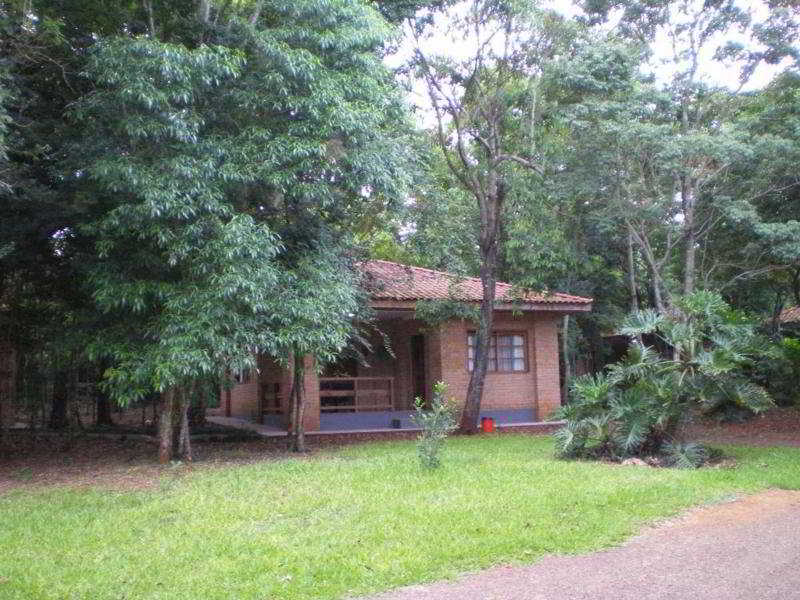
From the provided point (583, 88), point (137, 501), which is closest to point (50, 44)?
point (137, 501)

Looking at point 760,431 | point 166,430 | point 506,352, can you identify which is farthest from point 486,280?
point 166,430

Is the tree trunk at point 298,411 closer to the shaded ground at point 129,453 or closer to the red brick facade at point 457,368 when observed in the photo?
the shaded ground at point 129,453

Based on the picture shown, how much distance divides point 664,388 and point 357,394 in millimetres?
9635

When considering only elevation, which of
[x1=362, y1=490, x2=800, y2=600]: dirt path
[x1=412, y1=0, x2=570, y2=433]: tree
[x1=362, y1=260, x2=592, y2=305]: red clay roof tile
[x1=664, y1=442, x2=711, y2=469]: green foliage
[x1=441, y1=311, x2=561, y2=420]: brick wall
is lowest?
[x1=362, y1=490, x2=800, y2=600]: dirt path

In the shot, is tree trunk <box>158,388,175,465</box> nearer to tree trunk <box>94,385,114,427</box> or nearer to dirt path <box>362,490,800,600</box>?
dirt path <box>362,490,800,600</box>

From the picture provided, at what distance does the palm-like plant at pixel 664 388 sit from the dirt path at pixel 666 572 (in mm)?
3964

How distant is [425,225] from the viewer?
15266 mm

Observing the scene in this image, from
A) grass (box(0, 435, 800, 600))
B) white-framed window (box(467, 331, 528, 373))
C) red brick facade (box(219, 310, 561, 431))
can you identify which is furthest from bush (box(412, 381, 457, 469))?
white-framed window (box(467, 331, 528, 373))

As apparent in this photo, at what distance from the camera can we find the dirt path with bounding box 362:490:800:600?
5625 mm

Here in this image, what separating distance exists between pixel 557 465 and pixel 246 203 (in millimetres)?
6195

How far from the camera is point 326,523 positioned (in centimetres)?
763

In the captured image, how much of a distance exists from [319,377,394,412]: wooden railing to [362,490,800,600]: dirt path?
1249cm

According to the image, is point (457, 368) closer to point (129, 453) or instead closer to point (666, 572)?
point (129, 453)

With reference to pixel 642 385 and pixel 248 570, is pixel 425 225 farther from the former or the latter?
pixel 248 570
